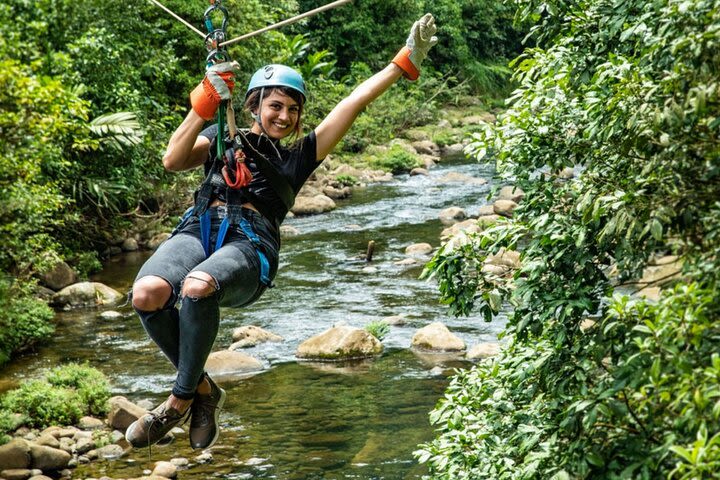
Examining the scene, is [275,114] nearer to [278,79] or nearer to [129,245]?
[278,79]

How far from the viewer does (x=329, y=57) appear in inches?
1361

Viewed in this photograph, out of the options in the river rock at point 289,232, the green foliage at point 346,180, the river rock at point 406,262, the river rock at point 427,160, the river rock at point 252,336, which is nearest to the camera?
the river rock at point 252,336

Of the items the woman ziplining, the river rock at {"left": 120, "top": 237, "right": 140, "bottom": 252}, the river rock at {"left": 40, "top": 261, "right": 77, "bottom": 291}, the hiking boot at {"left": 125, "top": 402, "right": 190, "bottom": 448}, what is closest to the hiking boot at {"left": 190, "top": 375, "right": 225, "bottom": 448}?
the woman ziplining

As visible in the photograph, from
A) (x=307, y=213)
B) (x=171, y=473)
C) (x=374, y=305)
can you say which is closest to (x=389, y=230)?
(x=307, y=213)

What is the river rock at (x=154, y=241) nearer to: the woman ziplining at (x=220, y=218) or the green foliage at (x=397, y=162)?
the green foliage at (x=397, y=162)

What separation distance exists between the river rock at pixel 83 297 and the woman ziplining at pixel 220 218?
10.9m

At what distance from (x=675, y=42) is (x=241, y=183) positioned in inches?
87.8

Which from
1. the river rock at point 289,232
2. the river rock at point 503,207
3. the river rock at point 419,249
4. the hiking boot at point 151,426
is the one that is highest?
the hiking boot at point 151,426

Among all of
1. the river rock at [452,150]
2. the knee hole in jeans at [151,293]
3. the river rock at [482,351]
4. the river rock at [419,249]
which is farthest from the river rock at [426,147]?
the knee hole in jeans at [151,293]

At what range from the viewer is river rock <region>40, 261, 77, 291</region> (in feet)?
51.1

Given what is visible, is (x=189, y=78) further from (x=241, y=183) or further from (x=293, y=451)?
(x=241, y=183)

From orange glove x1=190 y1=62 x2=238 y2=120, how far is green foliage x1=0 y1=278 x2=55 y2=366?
7720mm

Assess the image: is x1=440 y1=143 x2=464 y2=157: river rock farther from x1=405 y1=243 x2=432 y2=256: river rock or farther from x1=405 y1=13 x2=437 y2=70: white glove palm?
x1=405 y1=13 x2=437 y2=70: white glove palm

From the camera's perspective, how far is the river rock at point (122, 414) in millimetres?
10258
